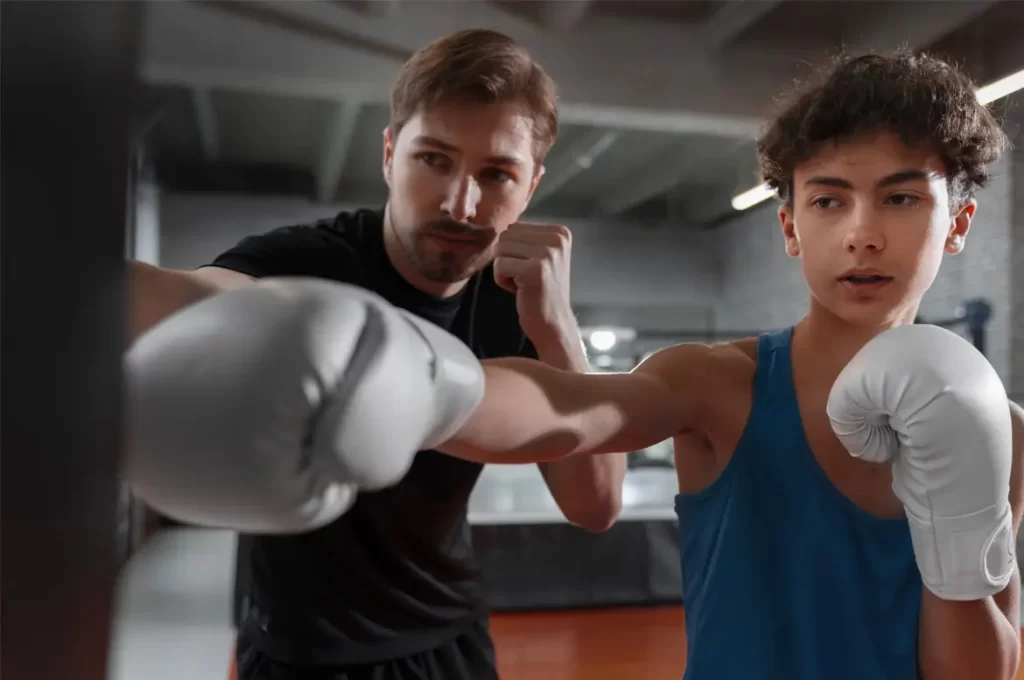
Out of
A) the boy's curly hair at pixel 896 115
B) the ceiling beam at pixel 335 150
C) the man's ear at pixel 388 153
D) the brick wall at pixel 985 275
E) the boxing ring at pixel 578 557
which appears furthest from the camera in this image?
the ceiling beam at pixel 335 150

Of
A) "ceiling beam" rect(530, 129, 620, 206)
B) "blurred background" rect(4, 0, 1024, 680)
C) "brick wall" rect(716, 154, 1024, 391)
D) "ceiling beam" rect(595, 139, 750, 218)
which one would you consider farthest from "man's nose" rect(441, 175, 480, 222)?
"ceiling beam" rect(595, 139, 750, 218)

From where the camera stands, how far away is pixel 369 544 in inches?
40.4

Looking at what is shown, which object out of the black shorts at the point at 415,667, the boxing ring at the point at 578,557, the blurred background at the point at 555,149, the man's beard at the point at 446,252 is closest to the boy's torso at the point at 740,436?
the man's beard at the point at 446,252

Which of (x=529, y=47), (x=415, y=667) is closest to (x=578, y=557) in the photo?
Result: (x=529, y=47)

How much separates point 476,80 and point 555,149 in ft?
12.5

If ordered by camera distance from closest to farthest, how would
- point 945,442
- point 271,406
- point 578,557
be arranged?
1. point 271,406
2. point 945,442
3. point 578,557

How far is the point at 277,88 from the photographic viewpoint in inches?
108

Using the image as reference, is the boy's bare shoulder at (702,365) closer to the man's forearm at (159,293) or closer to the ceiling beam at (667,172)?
the man's forearm at (159,293)

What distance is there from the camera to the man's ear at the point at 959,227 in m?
0.82

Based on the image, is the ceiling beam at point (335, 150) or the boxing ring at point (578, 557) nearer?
the boxing ring at point (578, 557)

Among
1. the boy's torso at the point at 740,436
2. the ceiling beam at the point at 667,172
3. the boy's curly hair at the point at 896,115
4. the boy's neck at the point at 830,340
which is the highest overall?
the ceiling beam at the point at 667,172

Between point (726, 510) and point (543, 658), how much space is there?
83.2 inches

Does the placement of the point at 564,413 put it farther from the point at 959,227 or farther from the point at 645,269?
the point at 645,269

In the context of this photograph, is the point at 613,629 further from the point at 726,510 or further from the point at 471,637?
the point at 726,510
